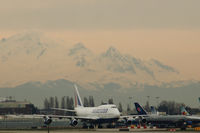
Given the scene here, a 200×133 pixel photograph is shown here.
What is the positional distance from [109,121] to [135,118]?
31.9 ft

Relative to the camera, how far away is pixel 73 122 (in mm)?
184125

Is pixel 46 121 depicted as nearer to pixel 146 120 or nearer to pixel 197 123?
pixel 146 120

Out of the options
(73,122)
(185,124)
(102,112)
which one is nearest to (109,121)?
(102,112)

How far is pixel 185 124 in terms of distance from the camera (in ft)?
582

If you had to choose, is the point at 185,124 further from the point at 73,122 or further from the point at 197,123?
the point at 73,122

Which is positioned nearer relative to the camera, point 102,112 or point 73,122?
point 73,122

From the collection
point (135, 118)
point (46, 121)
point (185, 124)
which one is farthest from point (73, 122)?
point (185, 124)

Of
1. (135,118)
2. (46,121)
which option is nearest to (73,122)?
(46,121)

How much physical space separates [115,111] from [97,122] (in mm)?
8911

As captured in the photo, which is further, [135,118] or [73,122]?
[135,118]

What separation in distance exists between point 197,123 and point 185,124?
11.6m

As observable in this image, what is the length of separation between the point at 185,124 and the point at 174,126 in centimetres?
1101

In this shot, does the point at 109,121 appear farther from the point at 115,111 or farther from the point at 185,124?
the point at 185,124

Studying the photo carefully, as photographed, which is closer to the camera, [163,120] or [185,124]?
[185,124]
